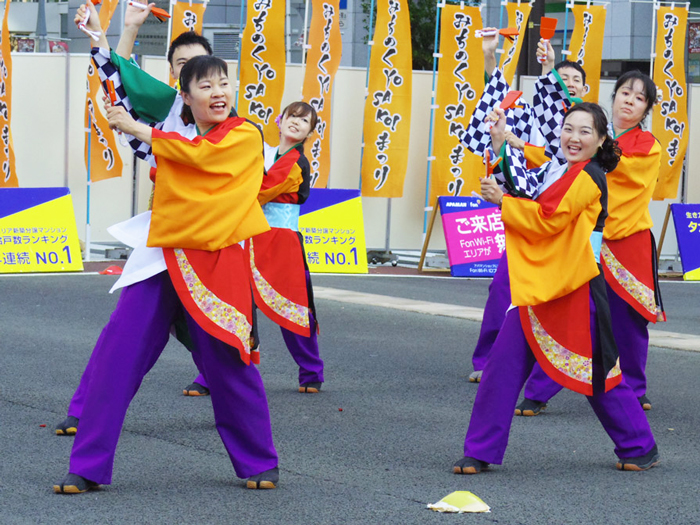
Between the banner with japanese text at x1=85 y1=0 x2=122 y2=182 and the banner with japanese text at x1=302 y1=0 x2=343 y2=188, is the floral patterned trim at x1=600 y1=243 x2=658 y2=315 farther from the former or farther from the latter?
the banner with japanese text at x1=85 y1=0 x2=122 y2=182

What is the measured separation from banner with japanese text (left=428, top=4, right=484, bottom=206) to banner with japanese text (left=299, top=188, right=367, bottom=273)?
118cm

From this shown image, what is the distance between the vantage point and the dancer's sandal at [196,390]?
19.5 feet

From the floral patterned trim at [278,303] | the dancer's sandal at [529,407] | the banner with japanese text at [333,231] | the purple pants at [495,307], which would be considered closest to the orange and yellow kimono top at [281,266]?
the floral patterned trim at [278,303]

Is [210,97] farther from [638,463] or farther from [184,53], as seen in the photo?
[638,463]

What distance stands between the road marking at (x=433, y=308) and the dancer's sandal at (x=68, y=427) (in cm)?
460

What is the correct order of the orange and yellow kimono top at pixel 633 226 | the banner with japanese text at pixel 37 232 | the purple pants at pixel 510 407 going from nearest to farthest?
1. the purple pants at pixel 510 407
2. the orange and yellow kimono top at pixel 633 226
3. the banner with japanese text at pixel 37 232

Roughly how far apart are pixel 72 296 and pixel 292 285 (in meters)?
4.24

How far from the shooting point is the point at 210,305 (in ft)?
13.0

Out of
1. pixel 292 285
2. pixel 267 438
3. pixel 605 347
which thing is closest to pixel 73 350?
pixel 292 285

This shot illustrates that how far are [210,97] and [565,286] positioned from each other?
1.58 m

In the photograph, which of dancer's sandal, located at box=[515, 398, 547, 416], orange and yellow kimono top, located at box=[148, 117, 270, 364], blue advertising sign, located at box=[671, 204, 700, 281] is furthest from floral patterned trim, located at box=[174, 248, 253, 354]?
blue advertising sign, located at box=[671, 204, 700, 281]

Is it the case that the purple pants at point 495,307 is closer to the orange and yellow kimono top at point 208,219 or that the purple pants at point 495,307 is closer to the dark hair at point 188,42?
the dark hair at point 188,42

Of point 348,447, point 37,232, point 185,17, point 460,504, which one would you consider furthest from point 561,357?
point 185,17

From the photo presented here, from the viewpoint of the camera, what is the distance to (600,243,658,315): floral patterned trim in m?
5.68
